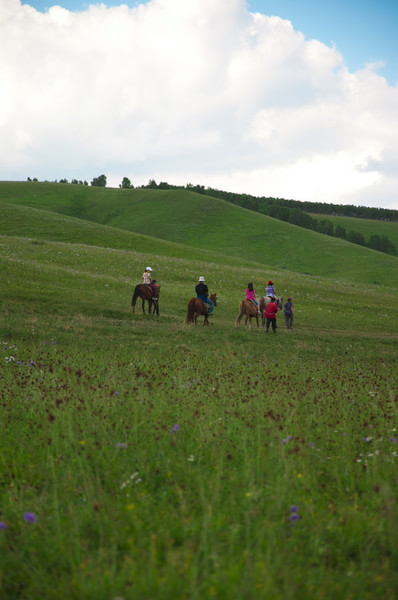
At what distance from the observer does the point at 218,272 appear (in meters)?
54.2

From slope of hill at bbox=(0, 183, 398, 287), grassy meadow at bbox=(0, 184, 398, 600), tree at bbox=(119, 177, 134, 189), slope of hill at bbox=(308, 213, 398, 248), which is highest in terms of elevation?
tree at bbox=(119, 177, 134, 189)

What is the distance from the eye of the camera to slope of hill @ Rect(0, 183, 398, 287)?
88312 mm

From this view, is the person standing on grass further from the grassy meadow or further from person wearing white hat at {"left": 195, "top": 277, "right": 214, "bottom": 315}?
the grassy meadow

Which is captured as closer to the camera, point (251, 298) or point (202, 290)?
point (202, 290)

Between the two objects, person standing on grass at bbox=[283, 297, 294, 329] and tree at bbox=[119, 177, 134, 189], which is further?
tree at bbox=[119, 177, 134, 189]

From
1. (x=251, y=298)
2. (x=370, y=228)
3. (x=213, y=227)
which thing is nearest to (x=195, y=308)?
(x=251, y=298)

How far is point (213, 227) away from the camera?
109m

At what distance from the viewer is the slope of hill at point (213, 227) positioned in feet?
290

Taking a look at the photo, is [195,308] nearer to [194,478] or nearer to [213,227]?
[194,478]

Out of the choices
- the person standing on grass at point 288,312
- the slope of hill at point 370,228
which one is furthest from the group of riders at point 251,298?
the slope of hill at point 370,228

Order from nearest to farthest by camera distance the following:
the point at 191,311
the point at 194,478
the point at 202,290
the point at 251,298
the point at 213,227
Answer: the point at 194,478 < the point at 202,290 < the point at 191,311 < the point at 251,298 < the point at 213,227

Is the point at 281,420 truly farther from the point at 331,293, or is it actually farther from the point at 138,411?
the point at 331,293

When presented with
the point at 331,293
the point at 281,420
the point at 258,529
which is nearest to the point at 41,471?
the point at 258,529

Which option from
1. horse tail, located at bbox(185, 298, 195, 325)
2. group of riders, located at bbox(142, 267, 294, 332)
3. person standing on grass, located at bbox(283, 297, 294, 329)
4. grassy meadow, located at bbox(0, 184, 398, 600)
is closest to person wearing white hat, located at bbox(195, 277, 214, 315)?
group of riders, located at bbox(142, 267, 294, 332)
